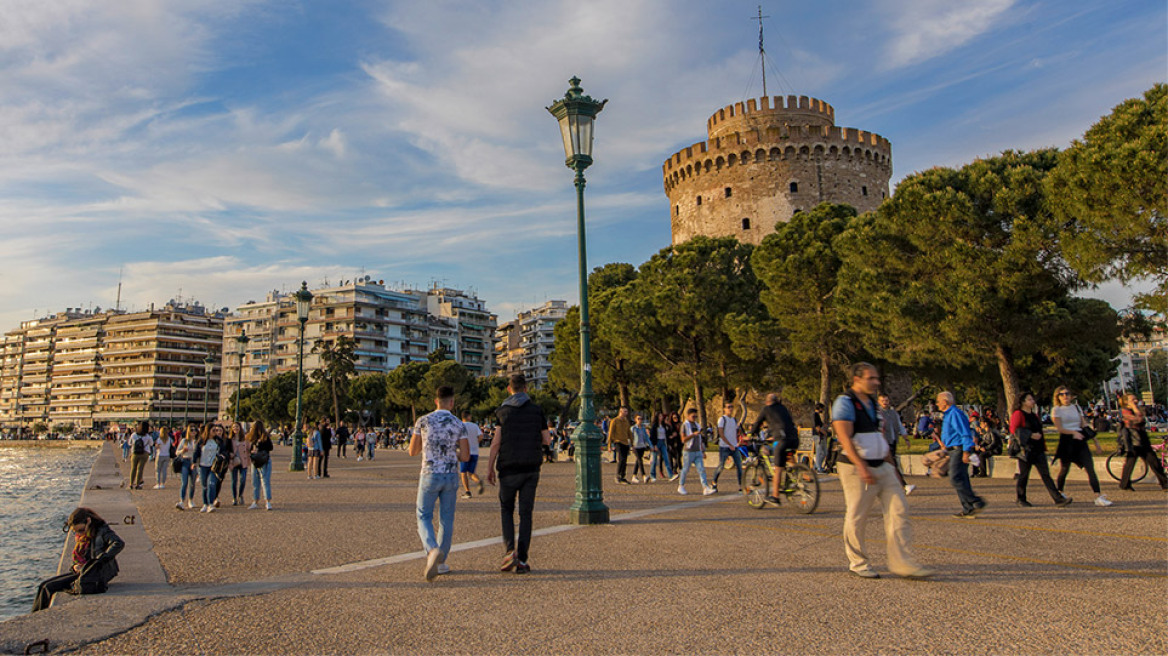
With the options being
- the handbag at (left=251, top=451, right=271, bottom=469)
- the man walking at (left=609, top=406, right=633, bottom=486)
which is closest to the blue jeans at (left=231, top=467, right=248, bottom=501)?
the handbag at (left=251, top=451, right=271, bottom=469)

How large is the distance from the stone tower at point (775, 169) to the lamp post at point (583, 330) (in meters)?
34.6

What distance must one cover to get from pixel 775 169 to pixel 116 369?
116m

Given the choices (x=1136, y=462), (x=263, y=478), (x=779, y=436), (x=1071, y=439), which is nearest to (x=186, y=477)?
(x=263, y=478)

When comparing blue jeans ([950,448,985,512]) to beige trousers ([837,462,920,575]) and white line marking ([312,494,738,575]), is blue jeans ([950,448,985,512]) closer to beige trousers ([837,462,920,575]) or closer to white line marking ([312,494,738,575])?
white line marking ([312,494,738,575])

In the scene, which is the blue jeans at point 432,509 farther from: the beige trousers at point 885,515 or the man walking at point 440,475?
the beige trousers at point 885,515

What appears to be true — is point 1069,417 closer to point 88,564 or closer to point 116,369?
point 88,564

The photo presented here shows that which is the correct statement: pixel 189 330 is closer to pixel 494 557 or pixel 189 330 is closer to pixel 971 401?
pixel 971 401

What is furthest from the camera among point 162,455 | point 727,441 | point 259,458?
point 162,455

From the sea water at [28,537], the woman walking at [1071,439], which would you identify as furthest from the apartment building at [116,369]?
the woman walking at [1071,439]

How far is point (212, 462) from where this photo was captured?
11781mm

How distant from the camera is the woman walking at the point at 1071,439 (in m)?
9.48

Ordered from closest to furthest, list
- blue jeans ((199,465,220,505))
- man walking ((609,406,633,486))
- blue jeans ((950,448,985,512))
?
blue jeans ((950,448,985,512)), blue jeans ((199,465,220,505)), man walking ((609,406,633,486))

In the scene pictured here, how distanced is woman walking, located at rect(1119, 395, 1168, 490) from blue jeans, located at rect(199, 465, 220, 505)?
44.0ft

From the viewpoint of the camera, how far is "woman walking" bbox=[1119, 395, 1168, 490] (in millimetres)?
10211
